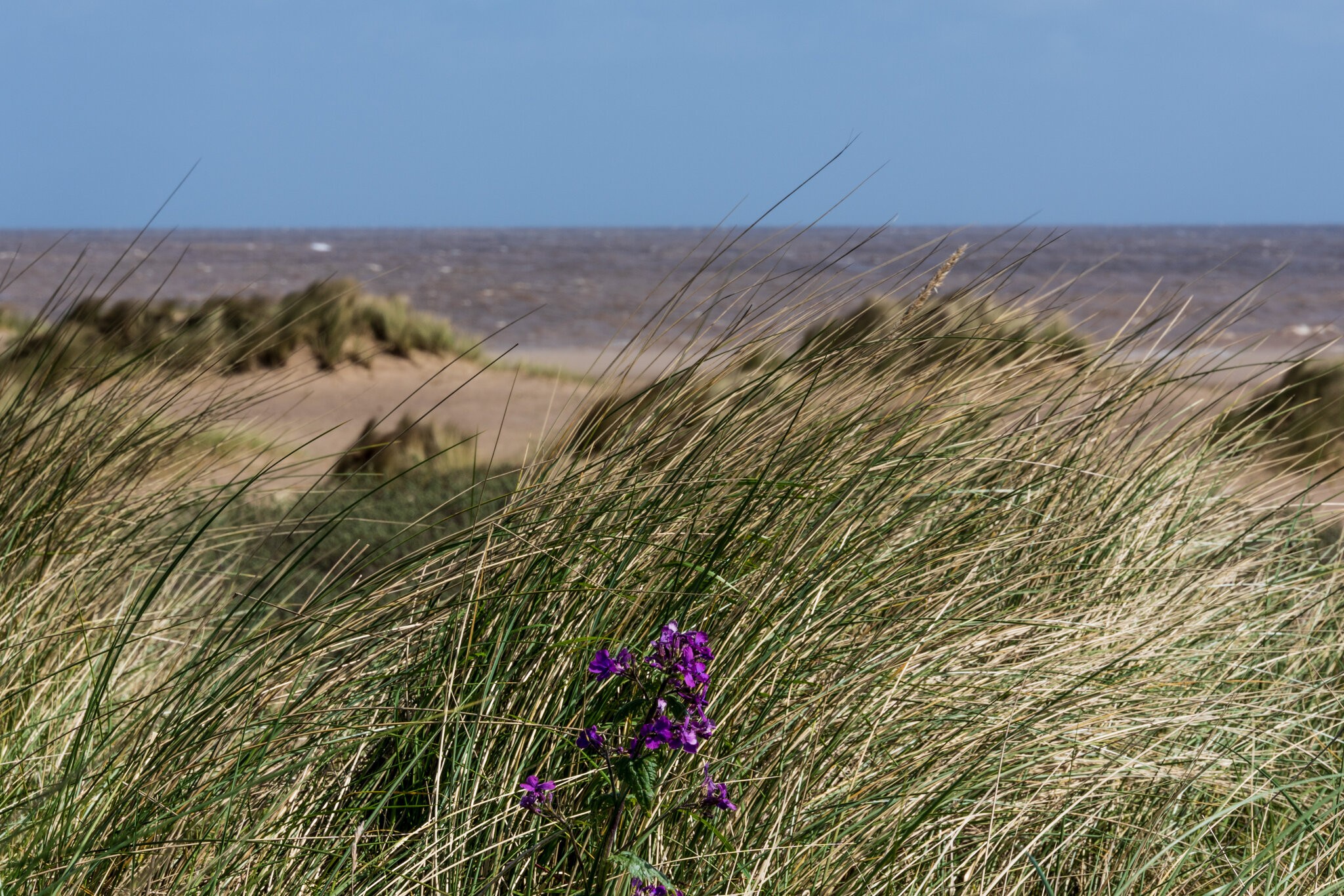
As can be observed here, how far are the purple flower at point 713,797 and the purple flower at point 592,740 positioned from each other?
0.40 feet

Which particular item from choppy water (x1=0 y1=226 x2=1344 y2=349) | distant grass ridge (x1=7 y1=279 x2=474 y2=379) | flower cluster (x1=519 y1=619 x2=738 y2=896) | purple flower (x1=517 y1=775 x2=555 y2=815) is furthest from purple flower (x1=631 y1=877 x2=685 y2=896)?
distant grass ridge (x1=7 y1=279 x2=474 y2=379)

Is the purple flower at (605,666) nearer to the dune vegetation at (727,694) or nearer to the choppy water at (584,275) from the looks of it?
the dune vegetation at (727,694)

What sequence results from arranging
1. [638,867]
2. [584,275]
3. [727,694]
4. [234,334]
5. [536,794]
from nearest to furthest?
1. [638,867]
2. [536,794]
3. [727,694]
4. [234,334]
5. [584,275]

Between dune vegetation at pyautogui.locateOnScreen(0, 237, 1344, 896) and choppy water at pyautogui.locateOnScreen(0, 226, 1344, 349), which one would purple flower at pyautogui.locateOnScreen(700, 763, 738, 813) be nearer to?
dune vegetation at pyautogui.locateOnScreen(0, 237, 1344, 896)

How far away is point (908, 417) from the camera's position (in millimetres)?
1747

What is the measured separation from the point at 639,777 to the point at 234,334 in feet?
5.41

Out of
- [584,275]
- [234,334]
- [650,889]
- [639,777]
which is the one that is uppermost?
[234,334]

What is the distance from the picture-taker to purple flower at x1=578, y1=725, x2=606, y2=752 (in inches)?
45.4

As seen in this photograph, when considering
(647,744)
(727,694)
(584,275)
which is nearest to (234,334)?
(727,694)

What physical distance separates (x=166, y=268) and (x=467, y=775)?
119 ft

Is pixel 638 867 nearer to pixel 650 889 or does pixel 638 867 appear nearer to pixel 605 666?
pixel 650 889

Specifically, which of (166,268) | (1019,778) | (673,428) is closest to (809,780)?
(1019,778)

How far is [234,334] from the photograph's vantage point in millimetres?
2387

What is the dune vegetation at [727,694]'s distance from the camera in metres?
1.24
